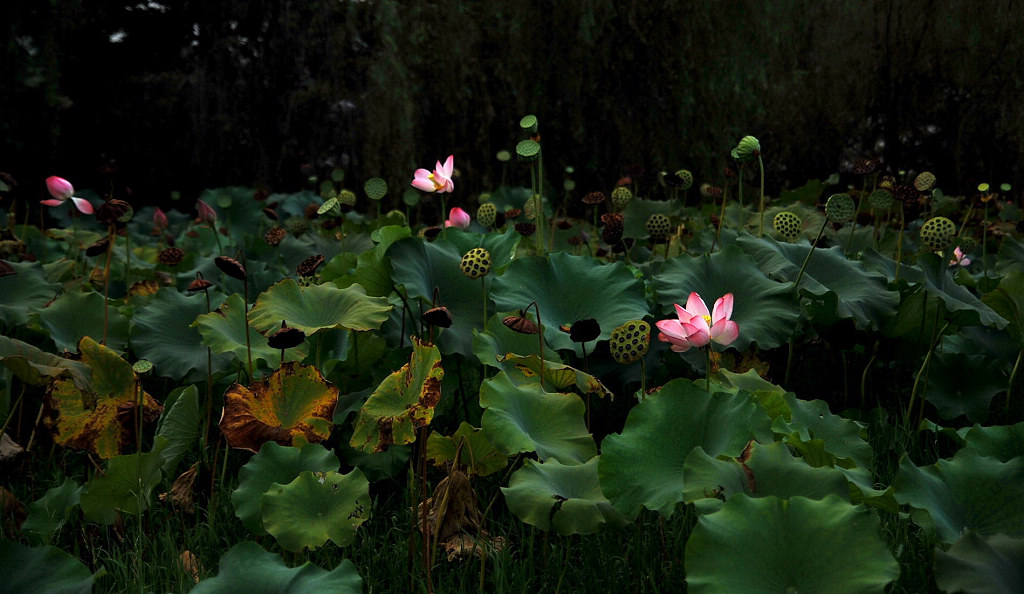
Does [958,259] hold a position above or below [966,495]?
below

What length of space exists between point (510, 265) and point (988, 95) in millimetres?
3805

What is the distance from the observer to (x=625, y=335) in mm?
1105

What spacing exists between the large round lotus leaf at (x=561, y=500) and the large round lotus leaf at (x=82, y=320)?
1031mm

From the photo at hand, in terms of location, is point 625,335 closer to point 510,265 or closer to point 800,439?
point 800,439

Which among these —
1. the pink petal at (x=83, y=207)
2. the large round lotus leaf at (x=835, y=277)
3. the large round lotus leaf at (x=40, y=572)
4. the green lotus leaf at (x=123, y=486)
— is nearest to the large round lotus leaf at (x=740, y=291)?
the large round lotus leaf at (x=835, y=277)

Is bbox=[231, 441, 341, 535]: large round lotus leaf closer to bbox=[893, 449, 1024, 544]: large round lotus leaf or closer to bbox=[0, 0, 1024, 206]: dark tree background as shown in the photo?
bbox=[893, 449, 1024, 544]: large round lotus leaf

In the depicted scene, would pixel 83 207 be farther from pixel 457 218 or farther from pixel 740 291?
pixel 740 291

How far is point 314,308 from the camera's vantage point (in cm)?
133

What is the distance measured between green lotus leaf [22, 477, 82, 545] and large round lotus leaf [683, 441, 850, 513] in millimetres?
920

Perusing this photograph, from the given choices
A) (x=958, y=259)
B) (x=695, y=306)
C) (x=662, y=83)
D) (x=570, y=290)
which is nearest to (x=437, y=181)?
(x=570, y=290)

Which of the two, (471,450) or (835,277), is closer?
(471,450)

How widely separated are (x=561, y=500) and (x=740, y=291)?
697mm

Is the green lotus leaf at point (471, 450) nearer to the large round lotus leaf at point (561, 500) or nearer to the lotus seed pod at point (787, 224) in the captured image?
the large round lotus leaf at point (561, 500)

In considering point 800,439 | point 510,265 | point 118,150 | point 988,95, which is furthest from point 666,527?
point 118,150
